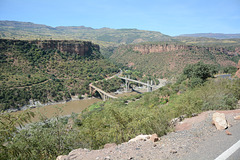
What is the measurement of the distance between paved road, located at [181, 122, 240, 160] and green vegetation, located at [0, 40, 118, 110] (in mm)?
41976

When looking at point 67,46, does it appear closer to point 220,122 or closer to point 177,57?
point 177,57

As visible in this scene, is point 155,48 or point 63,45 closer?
point 63,45

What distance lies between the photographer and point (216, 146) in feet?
19.8

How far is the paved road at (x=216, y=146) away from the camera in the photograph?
5.38 metres

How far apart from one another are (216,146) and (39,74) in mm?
61136

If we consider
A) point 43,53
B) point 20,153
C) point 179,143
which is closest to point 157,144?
point 179,143

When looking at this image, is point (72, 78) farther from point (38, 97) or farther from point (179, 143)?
point (179, 143)

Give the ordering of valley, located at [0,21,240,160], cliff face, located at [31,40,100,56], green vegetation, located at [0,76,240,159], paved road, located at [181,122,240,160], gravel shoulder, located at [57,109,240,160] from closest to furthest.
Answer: paved road, located at [181,122,240,160] < gravel shoulder, located at [57,109,240,160] < green vegetation, located at [0,76,240,159] < valley, located at [0,21,240,160] < cliff face, located at [31,40,100,56]

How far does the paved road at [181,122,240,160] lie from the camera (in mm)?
5381

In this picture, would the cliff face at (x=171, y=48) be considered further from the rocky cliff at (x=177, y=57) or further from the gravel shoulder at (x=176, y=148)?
the gravel shoulder at (x=176, y=148)

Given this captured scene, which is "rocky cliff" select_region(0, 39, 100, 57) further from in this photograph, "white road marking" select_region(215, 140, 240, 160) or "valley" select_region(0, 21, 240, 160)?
"white road marking" select_region(215, 140, 240, 160)

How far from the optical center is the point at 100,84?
63.5 metres

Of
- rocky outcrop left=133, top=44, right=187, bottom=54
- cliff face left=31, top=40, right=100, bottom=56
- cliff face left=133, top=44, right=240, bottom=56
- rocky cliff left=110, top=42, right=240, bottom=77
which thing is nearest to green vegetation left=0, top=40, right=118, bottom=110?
cliff face left=31, top=40, right=100, bottom=56

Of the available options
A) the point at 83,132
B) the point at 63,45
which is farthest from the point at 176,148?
the point at 63,45
